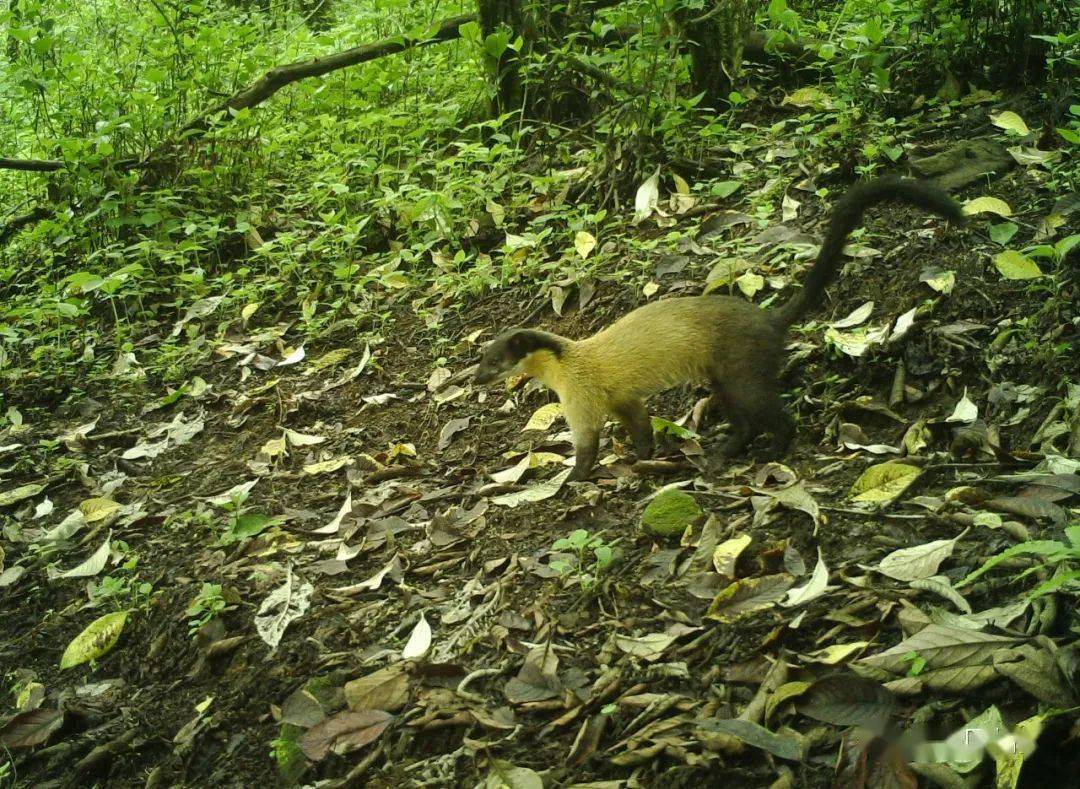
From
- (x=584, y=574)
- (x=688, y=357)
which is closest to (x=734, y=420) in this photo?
(x=688, y=357)

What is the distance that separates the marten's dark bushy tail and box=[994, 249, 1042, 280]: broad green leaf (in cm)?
33

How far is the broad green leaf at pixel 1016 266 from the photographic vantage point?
4.14 meters

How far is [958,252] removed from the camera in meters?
4.72

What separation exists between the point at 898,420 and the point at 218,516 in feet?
11.3

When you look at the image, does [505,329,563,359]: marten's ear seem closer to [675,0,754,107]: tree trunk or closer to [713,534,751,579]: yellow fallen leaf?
[713,534,751,579]: yellow fallen leaf

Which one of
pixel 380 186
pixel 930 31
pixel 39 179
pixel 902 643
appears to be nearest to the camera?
pixel 902 643

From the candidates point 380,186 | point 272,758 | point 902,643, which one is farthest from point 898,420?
point 380,186

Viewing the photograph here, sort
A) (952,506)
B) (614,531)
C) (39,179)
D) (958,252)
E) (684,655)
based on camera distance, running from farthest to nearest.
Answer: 1. (39,179)
2. (958,252)
3. (614,531)
4. (952,506)
5. (684,655)

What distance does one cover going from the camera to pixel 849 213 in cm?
433


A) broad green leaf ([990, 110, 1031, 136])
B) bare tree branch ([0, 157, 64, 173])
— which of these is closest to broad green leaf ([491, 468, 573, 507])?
broad green leaf ([990, 110, 1031, 136])

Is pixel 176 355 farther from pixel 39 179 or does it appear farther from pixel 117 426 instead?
pixel 39 179

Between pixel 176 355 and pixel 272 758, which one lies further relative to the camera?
pixel 176 355

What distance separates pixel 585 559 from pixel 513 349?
1.54m

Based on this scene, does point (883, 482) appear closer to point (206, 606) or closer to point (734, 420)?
point (734, 420)
